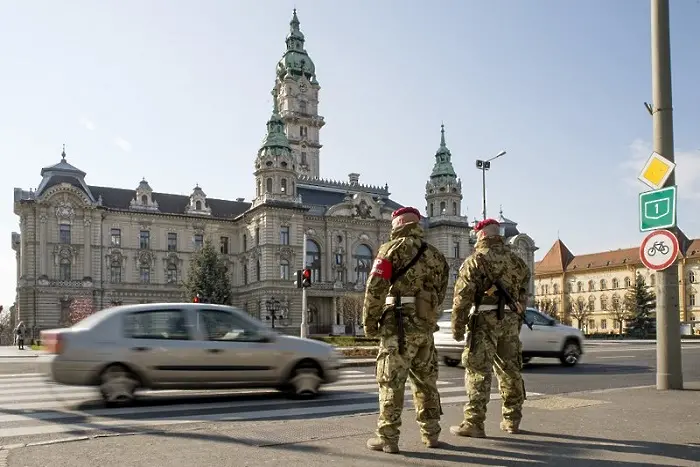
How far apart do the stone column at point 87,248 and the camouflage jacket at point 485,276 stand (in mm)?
64993

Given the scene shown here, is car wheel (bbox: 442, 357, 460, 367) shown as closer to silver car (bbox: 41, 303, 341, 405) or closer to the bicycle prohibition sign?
silver car (bbox: 41, 303, 341, 405)

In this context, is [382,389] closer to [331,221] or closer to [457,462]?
[457,462]

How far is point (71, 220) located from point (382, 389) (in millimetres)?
66029

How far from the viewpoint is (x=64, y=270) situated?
66.1 m

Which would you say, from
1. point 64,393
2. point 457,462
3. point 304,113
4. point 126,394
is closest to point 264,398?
point 126,394

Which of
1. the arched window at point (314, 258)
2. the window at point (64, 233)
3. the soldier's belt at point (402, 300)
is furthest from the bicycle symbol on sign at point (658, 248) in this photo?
the arched window at point (314, 258)

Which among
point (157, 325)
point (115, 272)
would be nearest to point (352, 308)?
point (115, 272)

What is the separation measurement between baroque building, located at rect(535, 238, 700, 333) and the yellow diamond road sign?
299 ft

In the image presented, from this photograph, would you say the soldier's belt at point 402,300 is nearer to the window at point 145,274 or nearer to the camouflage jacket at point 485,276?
the camouflage jacket at point 485,276

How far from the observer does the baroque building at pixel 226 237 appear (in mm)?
65000

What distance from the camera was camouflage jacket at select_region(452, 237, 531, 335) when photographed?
7.21 metres

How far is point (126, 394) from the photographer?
31.7 ft

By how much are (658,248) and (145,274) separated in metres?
66.3

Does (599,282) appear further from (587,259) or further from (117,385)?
(117,385)
